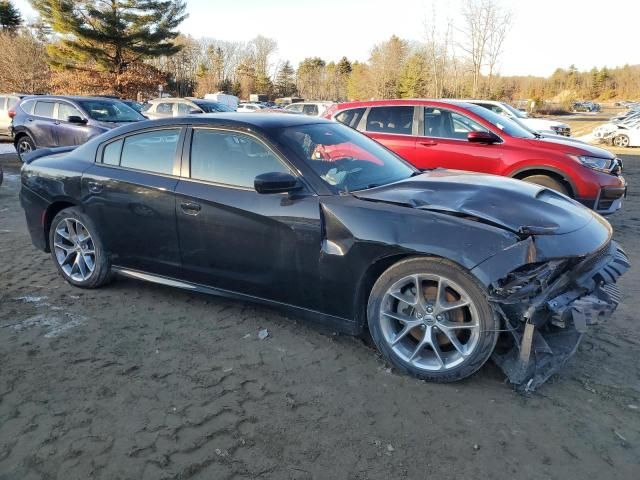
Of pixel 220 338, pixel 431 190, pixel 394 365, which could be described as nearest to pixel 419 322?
pixel 394 365

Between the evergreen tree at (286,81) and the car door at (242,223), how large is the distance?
7656cm

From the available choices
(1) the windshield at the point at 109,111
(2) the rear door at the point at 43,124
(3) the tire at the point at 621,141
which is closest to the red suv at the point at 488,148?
(1) the windshield at the point at 109,111

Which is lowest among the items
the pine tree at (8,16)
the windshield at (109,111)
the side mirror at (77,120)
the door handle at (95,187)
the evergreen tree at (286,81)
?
the door handle at (95,187)

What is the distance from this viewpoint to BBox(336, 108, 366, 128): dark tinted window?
8.09 m

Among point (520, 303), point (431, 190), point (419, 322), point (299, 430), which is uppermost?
point (431, 190)

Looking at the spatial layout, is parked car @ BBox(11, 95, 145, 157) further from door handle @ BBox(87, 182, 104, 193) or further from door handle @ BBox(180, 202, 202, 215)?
door handle @ BBox(180, 202, 202, 215)

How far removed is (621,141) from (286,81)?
225ft

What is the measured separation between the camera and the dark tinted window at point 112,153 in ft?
14.1

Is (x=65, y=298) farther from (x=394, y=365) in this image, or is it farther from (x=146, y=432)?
(x=394, y=365)

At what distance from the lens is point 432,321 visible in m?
3.02

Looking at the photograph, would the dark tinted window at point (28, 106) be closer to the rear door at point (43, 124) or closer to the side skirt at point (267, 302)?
the rear door at point (43, 124)

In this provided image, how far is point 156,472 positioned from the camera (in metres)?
2.32

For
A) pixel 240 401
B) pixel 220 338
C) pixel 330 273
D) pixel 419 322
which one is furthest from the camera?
pixel 220 338

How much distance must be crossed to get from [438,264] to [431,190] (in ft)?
2.39
